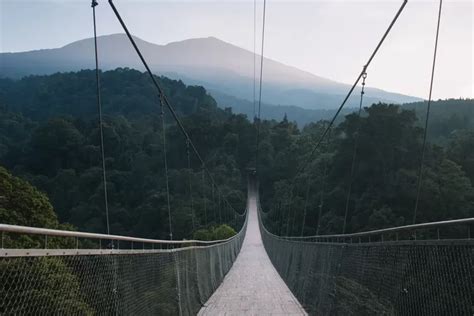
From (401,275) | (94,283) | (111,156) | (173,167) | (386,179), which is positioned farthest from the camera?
(173,167)

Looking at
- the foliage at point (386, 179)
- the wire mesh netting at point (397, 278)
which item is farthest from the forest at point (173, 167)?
the wire mesh netting at point (397, 278)

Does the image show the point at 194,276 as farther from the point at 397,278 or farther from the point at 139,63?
the point at 139,63

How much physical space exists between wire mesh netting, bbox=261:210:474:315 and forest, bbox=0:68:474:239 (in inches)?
472

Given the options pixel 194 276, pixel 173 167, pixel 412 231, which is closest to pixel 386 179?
pixel 173 167

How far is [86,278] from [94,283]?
0.15 meters

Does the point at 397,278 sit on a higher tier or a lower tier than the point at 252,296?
higher

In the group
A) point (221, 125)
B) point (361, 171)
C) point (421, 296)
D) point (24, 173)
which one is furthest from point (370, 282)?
point (221, 125)

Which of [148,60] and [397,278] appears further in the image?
[148,60]

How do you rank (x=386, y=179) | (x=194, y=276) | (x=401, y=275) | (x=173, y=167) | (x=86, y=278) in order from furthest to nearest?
(x=173, y=167) → (x=386, y=179) → (x=194, y=276) → (x=401, y=275) → (x=86, y=278)

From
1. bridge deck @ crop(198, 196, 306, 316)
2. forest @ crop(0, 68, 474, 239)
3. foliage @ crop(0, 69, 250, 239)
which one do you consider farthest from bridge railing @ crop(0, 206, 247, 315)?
forest @ crop(0, 68, 474, 239)

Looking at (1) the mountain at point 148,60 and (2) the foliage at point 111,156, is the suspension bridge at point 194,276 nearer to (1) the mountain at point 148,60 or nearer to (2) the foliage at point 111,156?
(2) the foliage at point 111,156

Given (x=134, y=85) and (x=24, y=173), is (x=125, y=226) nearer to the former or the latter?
(x=24, y=173)

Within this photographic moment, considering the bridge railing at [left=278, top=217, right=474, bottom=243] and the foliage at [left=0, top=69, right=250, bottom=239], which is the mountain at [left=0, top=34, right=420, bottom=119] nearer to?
the foliage at [left=0, top=69, right=250, bottom=239]

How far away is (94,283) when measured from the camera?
313 cm
